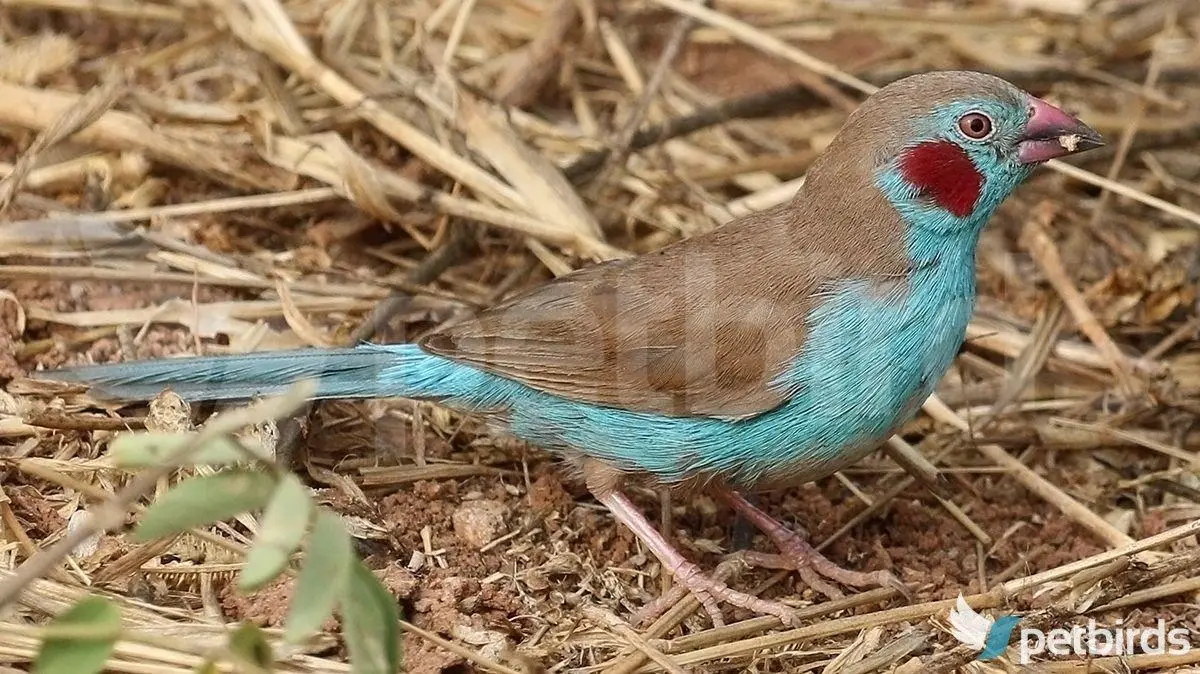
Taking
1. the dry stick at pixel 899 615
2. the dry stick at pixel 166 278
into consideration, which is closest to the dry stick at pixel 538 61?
the dry stick at pixel 166 278

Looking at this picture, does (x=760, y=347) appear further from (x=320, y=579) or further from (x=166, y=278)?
(x=166, y=278)

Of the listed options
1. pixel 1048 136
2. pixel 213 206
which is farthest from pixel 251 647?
pixel 213 206

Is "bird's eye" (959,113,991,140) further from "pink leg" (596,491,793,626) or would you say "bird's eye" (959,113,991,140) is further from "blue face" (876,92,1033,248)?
"pink leg" (596,491,793,626)

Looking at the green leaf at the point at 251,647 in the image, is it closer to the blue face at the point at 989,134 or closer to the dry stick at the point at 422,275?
the dry stick at the point at 422,275

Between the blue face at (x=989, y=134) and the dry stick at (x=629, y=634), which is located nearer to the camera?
the dry stick at (x=629, y=634)

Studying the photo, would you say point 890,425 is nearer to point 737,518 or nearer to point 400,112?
point 737,518

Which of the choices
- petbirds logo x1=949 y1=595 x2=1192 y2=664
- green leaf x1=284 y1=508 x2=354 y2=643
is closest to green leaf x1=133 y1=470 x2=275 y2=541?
green leaf x1=284 y1=508 x2=354 y2=643

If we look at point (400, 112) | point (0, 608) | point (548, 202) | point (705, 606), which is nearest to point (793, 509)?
point (705, 606)
